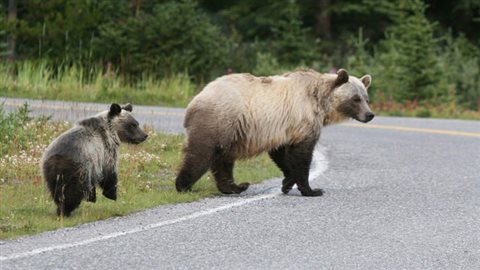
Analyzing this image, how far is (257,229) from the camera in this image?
8.76 m

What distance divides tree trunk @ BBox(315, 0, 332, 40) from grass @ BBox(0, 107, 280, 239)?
779 inches

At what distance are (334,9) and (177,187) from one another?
2385cm

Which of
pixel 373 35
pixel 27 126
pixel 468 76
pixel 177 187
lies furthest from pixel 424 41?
pixel 177 187

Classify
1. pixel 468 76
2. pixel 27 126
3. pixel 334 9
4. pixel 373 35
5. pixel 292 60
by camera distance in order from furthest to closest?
pixel 373 35 < pixel 334 9 < pixel 292 60 < pixel 468 76 < pixel 27 126

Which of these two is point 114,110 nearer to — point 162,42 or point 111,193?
point 111,193

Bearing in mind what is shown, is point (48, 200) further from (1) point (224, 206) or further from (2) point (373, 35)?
(2) point (373, 35)

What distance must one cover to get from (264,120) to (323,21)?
24.6m

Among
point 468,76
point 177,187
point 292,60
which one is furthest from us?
point 292,60

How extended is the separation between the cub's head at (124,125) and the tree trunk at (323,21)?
2465 cm

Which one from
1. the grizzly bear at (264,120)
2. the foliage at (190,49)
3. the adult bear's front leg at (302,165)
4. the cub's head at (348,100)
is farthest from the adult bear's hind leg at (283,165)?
the foliage at (190,49)

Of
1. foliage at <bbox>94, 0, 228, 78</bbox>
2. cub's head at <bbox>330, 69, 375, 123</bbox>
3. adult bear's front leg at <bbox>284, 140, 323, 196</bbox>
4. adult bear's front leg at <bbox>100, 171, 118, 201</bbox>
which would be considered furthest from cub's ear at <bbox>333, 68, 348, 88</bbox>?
foliage at <bbox>94, 0, 228, 78</bbox>

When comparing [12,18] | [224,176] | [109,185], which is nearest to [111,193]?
[109,185]

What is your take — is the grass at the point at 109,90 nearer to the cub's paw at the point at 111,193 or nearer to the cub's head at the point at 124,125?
the cub's head at the point at 124,125

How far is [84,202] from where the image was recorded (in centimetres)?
983
